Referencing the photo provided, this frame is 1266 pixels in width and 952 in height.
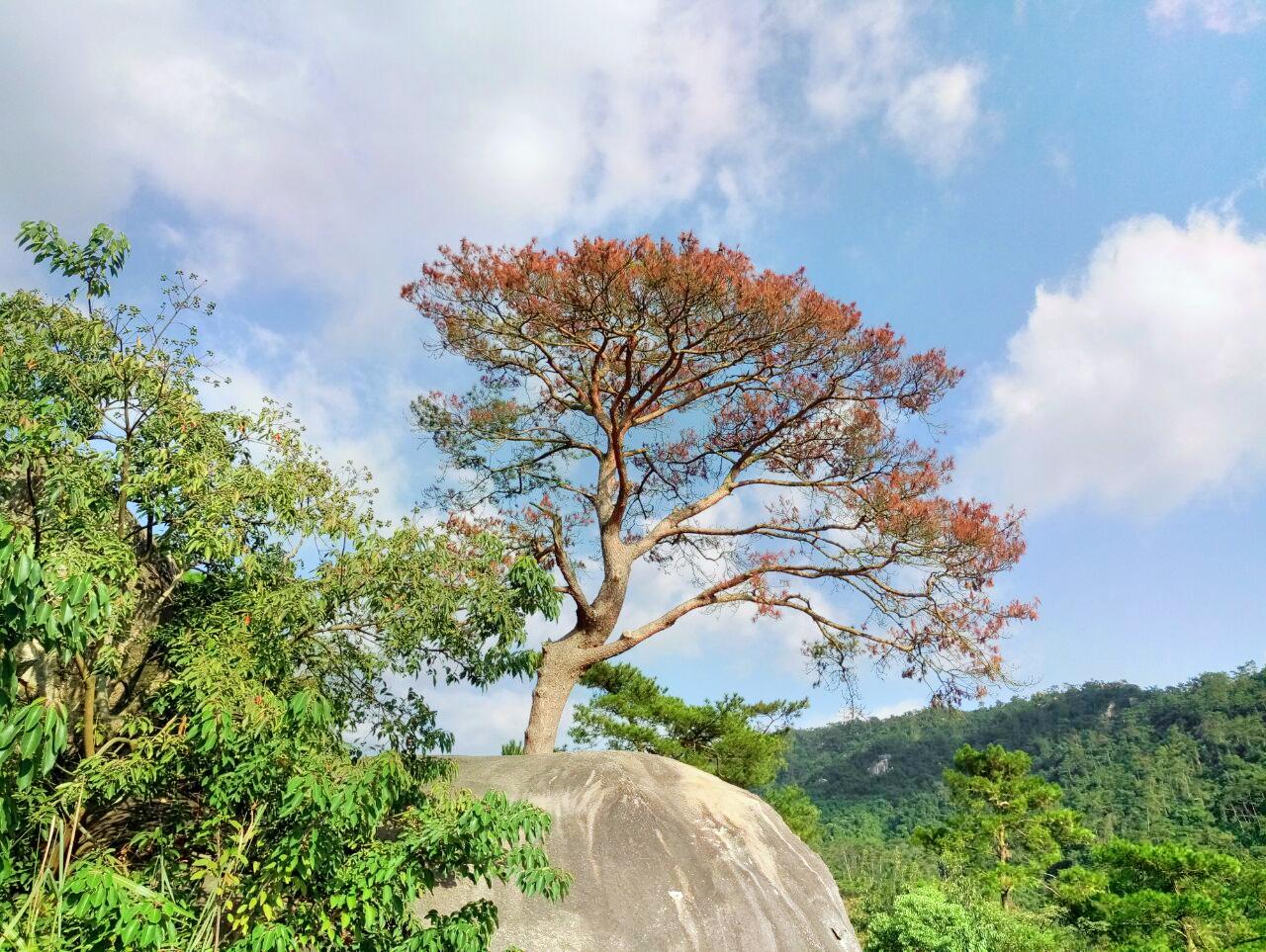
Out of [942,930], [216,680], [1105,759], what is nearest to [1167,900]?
[942,930]

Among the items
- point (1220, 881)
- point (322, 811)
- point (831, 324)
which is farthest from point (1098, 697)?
point (322, 811)

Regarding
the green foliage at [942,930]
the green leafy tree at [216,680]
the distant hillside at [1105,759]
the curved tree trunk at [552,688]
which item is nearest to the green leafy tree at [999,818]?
the distant hillside at [1105,759]

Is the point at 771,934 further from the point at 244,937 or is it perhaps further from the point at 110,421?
the point at 110,421

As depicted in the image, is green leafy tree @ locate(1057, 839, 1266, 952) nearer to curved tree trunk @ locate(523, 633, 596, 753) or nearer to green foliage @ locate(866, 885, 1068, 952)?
green foliage @ locate(866, 885, 1068, 952)

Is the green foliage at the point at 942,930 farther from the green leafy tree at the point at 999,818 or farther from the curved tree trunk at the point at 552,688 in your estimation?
the green leafy tree at the point at 999,818

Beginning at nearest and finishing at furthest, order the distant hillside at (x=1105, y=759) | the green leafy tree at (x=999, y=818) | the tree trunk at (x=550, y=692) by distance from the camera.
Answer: the tree trunk at (x=550, y=692)
the green leafy tree at (x=999, y=818)
the distant hillside at (x=1105, y=759)

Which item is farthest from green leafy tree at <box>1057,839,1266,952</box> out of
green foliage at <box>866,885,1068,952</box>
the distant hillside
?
the distant hillside

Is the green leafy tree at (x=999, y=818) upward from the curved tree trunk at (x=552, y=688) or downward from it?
downward

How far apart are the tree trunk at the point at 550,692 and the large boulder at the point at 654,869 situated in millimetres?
1726

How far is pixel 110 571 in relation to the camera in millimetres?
4402

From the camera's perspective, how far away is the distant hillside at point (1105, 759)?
27.9 m

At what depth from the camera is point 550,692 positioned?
991 cm

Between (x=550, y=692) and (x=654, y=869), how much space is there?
3.46 meters

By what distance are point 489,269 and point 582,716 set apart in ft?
25.4
